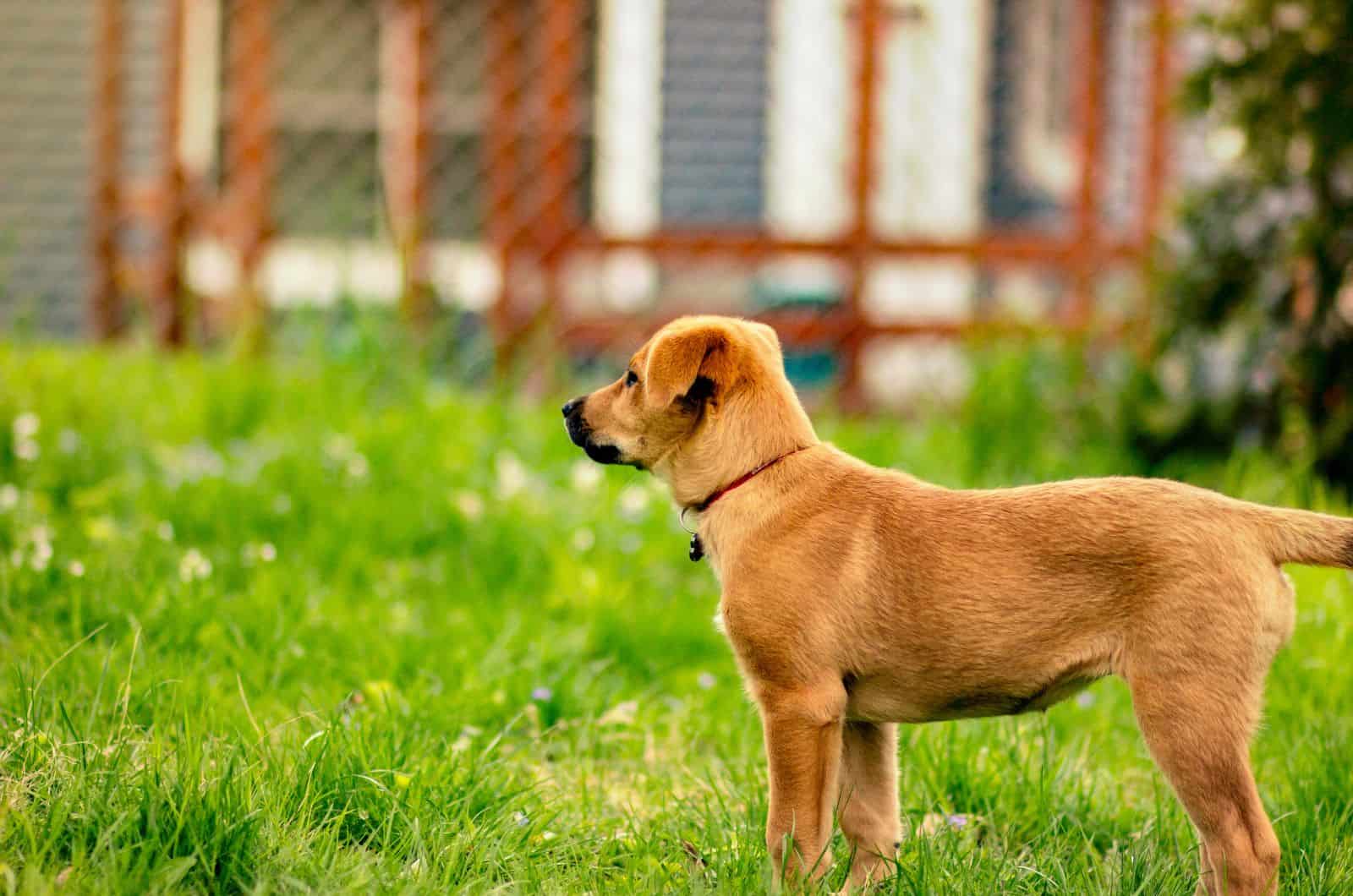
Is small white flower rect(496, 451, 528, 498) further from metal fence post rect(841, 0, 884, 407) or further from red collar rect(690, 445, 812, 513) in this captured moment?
metal fence post rect(841, 0, 884, 407)

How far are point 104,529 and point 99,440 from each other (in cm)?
147

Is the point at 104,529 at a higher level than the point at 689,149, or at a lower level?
lower

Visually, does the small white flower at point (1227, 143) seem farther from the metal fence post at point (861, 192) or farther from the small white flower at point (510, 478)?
the small white flower at point (510, 478)

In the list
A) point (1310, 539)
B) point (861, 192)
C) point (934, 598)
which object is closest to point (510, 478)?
point (934, 598)

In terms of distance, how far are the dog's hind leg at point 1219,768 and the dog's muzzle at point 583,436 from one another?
119 centimetres

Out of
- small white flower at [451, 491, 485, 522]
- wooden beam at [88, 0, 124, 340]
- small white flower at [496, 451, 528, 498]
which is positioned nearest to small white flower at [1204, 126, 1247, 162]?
small white flower at [496, 451, 528, 498]

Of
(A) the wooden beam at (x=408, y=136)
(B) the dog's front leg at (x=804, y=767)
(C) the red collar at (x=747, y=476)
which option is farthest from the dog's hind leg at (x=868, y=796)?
(A) the wooden beam at (x=408, y=136)

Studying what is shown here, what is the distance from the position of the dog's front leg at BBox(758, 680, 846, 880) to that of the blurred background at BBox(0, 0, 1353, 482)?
3.89m

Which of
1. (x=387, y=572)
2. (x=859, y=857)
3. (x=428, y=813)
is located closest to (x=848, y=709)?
(x=859, y=857)

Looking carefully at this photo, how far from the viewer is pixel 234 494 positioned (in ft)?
17.4

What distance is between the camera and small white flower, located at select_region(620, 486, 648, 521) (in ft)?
18.1

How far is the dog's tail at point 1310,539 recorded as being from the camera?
8.54ft

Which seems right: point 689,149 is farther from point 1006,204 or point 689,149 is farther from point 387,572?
point 387,572

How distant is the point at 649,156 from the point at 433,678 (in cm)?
948
